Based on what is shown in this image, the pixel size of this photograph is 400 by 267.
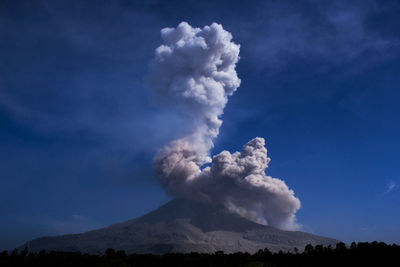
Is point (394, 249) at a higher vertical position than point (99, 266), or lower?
higher

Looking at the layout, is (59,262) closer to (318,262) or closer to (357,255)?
(318,262)

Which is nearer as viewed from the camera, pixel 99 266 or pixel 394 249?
pixel 99 266

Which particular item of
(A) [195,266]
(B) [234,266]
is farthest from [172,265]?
(B) [234,266]

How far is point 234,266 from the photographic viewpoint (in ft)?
241

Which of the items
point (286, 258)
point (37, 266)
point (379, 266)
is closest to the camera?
point (379, 266)

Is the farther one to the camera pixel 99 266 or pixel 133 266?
pixel 133 266

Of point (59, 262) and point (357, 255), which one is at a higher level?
point (357, 255)

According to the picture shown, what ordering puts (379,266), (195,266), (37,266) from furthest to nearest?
1. (195,266)
2. (37,266)
3. (379,266)

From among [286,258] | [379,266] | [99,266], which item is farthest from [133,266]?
[379,266]

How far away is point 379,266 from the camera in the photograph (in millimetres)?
64188

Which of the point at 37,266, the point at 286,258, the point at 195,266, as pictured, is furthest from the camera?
the point at 286,258

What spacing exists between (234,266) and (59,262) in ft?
133

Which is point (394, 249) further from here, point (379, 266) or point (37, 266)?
point (37, 266)

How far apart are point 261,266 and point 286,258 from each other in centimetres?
2532
